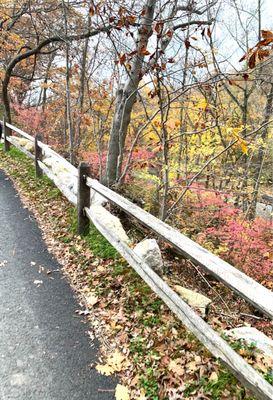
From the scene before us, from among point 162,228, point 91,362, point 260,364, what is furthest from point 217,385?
point 162,228

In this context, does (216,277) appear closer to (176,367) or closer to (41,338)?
(176,367)

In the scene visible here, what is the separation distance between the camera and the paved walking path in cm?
293

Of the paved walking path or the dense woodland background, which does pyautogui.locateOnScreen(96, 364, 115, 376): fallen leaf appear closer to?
the paved walking path

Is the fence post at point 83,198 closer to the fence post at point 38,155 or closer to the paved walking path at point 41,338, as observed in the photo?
the paved walking path at point 41,338

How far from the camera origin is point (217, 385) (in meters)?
2.81

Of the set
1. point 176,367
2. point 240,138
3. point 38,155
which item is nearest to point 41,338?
point 176,367

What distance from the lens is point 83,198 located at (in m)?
5.30

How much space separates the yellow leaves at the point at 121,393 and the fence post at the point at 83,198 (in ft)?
9.55

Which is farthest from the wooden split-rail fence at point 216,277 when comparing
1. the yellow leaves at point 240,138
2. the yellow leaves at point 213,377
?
the yellow leaves at point 240,138

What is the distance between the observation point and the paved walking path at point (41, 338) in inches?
115

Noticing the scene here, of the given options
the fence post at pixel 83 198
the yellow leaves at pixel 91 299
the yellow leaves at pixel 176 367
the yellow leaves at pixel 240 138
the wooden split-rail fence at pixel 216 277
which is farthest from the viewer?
the fence post at pixel 83 198

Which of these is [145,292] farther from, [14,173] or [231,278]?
[14,173]

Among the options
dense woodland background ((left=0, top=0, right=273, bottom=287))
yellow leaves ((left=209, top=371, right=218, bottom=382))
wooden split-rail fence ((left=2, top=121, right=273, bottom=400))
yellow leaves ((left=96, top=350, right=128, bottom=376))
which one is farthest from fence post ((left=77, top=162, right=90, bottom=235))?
yellow leaves ((left=209, top=371, right=218, bottom=382))

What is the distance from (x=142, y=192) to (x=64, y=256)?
394cm
